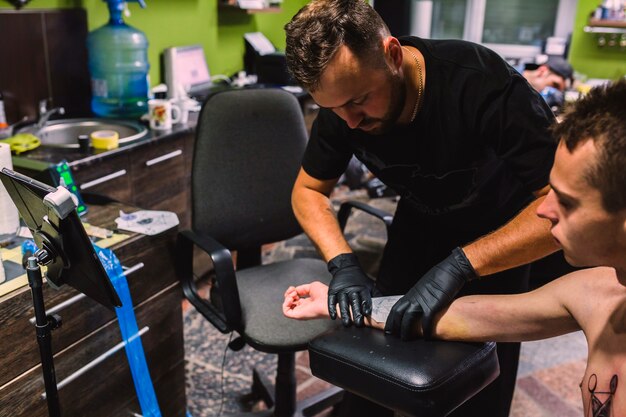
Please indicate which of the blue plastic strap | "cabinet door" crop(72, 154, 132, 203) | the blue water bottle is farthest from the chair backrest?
the blue water bottle

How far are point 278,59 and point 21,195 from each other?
3.02 meters

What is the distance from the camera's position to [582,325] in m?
1.13

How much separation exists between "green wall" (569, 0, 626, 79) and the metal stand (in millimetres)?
A: 5025

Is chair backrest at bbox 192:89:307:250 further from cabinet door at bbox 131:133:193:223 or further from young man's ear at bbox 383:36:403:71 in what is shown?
young man's ear at bbox 383:36:403:71

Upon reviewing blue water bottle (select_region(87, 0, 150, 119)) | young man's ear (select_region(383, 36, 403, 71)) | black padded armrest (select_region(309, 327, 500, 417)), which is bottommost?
black padded armrest (select_region(309, 327, 500, 417))

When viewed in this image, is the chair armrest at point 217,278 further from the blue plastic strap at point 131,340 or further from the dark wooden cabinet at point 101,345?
the blue plastic strap at point 131,340

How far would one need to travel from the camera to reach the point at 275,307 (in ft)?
5.93

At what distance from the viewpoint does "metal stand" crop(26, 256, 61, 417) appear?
1.12 metres

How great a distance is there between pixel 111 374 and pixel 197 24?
2674 millimetres

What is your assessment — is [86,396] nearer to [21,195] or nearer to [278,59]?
[21,195]

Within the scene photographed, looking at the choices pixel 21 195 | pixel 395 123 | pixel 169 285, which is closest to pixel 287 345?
pixel 169 285

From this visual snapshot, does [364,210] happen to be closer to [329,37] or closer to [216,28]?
[329,37]

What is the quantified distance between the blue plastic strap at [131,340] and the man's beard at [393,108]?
712mm

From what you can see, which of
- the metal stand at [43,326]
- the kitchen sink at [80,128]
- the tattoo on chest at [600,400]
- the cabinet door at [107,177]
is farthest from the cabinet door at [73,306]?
the tattoo on chest at [600,400]
